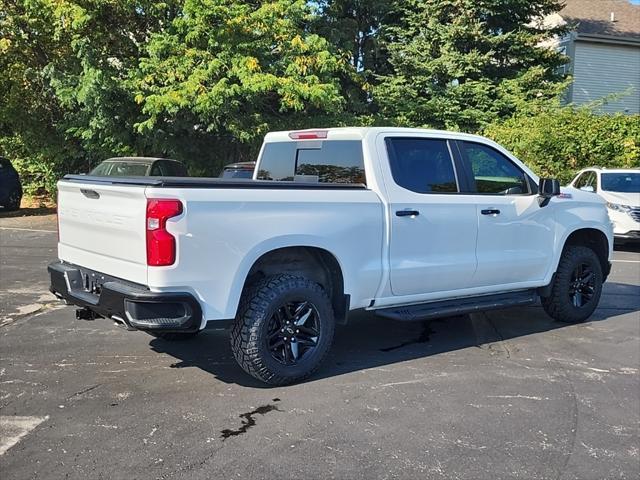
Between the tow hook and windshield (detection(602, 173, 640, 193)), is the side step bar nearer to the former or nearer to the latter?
the tow hook

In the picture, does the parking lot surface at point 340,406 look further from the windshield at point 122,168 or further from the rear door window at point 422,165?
the windshield at point 122,168

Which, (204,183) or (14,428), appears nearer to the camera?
(14,428)

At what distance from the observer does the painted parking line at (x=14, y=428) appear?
3.79m

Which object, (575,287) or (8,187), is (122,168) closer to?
(8,187)

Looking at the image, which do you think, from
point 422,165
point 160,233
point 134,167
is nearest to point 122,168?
point 134,167

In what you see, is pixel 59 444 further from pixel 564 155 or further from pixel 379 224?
pixel 564 155

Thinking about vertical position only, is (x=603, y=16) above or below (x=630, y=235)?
above

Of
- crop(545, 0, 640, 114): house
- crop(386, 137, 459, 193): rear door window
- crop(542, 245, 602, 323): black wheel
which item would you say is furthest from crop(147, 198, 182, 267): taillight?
crop(545, 0, 640, 114): house

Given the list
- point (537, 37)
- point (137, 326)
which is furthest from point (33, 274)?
point (537, 37)

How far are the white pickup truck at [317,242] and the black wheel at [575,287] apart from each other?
0.02 metres

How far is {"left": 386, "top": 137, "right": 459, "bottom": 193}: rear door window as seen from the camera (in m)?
5.52

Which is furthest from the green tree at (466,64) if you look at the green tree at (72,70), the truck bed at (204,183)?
the truck bed at (204,183)

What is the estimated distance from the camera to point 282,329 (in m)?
4.85

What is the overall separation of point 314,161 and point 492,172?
1.73 metres
